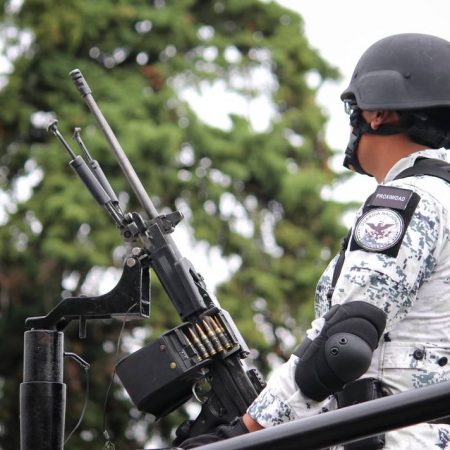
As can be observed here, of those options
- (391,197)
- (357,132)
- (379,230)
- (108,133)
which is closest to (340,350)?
(379,230)

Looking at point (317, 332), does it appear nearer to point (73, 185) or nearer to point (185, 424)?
point (185, 424)

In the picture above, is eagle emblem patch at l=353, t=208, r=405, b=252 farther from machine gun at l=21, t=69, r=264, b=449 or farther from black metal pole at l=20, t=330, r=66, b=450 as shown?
black metal pole at l=20, t=330, r=66, b=450

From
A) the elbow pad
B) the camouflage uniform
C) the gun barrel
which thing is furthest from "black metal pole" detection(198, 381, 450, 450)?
the gun barrel

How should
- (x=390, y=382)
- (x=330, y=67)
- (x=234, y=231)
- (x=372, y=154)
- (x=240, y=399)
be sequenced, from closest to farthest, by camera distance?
(x=390, y=382), (x=372, y=154), (x=240, y=399), (x=234, y=231), (x=330, y=67)

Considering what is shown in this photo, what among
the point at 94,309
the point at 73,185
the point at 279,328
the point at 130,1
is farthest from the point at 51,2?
the point at 94,309

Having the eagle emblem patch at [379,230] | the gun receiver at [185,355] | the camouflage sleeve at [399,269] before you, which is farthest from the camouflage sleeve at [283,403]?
the gun receiver at [185,355]

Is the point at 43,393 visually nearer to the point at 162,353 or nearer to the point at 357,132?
the point at 162,353

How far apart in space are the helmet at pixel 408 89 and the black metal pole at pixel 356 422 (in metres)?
1.69

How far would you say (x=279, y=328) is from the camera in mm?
16328

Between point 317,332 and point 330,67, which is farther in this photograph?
point 330,67

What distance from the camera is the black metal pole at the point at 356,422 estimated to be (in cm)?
274

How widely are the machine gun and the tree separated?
1027 cm

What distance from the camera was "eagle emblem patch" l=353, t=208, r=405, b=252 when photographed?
12.8ft

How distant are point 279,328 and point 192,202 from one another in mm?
1838
